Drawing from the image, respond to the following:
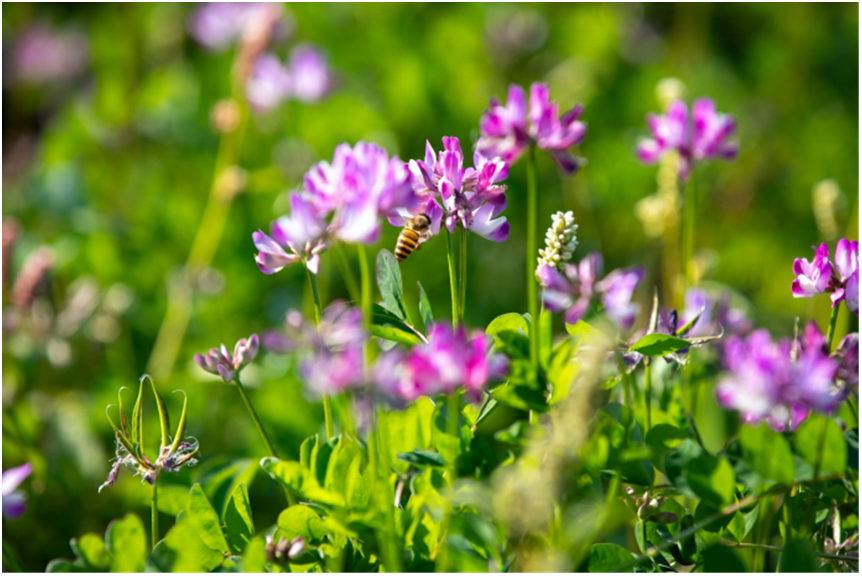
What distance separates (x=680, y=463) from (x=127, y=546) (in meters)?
0.29

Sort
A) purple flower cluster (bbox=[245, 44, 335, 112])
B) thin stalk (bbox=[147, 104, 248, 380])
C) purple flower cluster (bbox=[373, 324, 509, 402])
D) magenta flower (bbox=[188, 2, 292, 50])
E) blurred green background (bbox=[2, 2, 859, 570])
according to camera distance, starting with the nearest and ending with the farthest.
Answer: purple flower cluster (bbox=[373, 324, 509, 402]) → blurred green background (bbox=[2, 2, 859, 570]) → thin stalk (bbox=[147, 104, 248, 380]) → purple flower cluster (bbox=[245, 44, 335, 112]) → magenta flower (bbox=[188, 2, 292, 50])

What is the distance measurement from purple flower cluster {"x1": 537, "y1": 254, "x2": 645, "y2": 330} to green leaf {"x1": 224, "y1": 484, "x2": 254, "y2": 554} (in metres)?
0.21

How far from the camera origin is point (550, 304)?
48 cm

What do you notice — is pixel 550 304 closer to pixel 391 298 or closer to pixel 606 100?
pixel 391 298

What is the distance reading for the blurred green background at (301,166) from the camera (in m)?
1.06

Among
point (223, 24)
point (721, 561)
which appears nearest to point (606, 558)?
point (721, 561)

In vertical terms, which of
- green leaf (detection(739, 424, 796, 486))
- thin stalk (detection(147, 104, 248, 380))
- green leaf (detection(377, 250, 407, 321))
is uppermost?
green leaf (detection(377, 250, 407, 321))

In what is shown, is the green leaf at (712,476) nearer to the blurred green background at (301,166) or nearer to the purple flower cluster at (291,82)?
the blurred green background at (301,166)

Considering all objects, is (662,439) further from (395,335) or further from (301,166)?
(301,166)

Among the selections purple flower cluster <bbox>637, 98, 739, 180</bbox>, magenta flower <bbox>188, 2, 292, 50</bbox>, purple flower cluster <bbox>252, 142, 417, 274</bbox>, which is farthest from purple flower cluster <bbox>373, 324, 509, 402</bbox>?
magenta flower <bbox>188, 2, 292, 50</bbox>

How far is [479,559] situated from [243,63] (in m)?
0.92

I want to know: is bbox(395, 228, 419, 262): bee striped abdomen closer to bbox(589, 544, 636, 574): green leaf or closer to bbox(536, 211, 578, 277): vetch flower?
bbox(536, 211, 578, 277): vetch flower

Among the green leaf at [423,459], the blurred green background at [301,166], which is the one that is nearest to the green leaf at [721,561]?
the green leaf at [423,459]

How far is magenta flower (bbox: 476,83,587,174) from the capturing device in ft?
1.71
